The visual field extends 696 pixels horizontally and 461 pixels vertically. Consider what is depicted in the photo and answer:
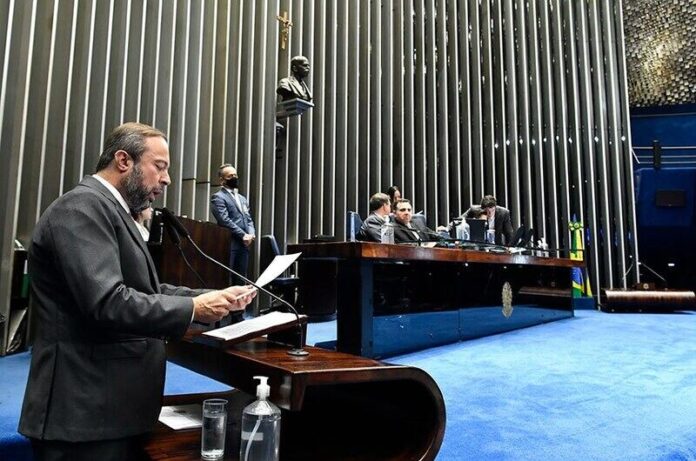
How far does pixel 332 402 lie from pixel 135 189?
0.78 metres

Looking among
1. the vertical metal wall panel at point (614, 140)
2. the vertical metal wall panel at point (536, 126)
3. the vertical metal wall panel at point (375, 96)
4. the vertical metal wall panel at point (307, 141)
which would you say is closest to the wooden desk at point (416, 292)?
the vertical metal wall panel at point (307, 141)

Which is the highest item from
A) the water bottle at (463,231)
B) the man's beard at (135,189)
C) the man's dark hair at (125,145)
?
the water bottle at (463,231)

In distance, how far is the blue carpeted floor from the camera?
1.50 meters

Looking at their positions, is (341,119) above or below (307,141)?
above

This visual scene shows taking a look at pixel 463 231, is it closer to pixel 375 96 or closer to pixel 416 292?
pixel 416 292

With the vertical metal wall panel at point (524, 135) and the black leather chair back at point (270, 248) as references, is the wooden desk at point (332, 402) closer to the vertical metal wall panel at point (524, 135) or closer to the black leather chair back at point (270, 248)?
the black leather chair back at point (270, 248)

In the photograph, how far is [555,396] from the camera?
2.08 metres

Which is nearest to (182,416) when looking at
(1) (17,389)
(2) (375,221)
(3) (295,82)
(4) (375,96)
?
(1) (17,389)

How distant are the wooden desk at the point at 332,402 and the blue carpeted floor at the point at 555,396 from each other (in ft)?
1.20

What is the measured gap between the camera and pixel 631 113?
30.1 ft

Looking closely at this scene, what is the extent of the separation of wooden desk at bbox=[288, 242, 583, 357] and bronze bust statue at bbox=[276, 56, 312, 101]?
1927mm

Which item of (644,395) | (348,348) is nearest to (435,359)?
(348,348)

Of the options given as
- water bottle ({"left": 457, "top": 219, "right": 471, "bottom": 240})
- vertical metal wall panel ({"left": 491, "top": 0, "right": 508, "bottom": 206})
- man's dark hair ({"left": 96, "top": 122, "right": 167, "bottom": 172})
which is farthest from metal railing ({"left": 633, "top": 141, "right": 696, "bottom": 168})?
man's dark hair ({"left": 96, "top": 122, "right": 167, "bottom": 172})

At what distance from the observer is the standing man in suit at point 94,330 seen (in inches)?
36.8
